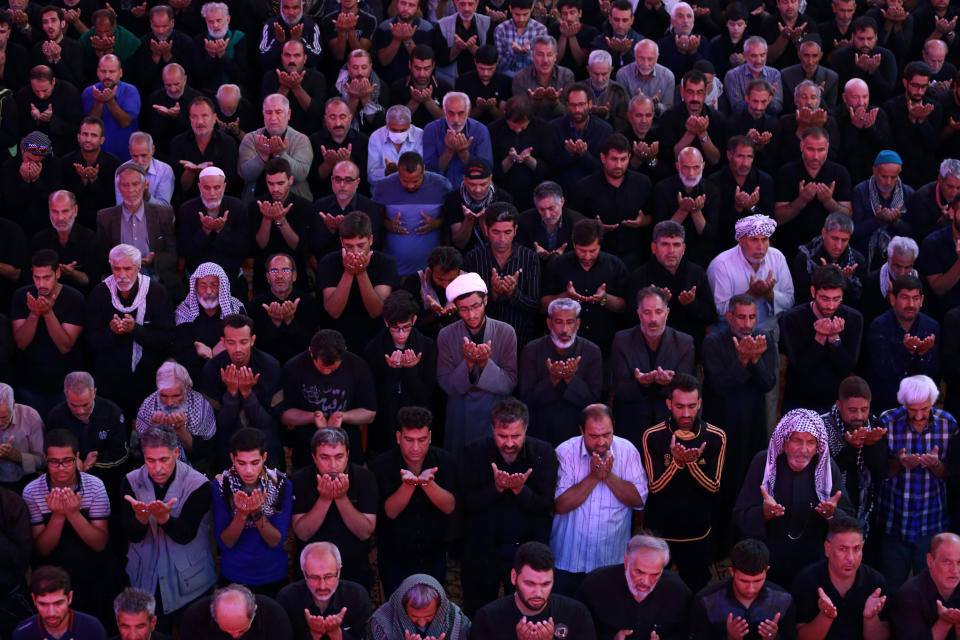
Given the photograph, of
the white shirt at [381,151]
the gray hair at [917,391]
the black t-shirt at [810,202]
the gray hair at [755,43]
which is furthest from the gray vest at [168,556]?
the gray hair at [755,43]

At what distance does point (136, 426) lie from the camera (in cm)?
883

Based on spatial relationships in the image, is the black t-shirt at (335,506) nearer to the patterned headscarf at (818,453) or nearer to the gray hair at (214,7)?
the patterned headscarf at (818,453)

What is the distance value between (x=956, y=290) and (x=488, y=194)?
3276 millimetres

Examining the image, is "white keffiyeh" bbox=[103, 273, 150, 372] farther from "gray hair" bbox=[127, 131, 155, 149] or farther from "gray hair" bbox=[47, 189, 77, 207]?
"gray hair" bbox=[127, 131, 155, 149]

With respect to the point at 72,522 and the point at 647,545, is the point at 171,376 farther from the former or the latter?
the point at 647,545

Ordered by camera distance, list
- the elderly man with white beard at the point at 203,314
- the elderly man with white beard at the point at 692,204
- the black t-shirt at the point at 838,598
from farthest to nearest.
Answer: the elderly man with white beard at the point at 692,204, the elderly man with white beard at the point at 203,314, the black t-shirt at the point at 838,598

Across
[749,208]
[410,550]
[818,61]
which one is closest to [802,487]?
[410,550]

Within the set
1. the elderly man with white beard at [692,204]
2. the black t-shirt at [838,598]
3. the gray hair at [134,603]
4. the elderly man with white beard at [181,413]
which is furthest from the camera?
the elderly man with white beard at [692,204]

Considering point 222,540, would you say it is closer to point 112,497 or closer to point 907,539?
point 112,497

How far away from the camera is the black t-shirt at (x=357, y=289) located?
31.6 ft

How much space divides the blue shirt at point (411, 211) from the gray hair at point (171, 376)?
2.12 m

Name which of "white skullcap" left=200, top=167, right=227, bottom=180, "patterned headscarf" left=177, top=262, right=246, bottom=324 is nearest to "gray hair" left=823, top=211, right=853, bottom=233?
"patterned headscarf" left=177, top=262, right=246, bottom=324

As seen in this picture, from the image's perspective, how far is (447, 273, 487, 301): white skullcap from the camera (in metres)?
8.98

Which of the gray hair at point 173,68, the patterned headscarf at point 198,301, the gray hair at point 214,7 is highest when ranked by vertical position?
the gray hair at point 214,7
